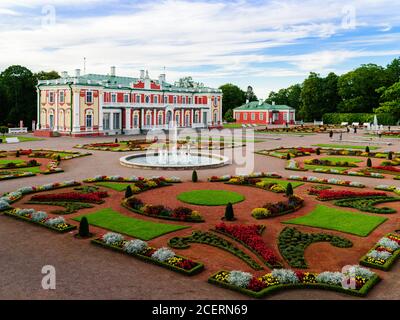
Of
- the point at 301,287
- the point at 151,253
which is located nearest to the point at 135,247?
the point at 151,253

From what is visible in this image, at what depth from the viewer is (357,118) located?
300ft

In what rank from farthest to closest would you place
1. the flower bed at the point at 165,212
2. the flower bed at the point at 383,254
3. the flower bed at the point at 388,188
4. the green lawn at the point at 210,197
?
1. the flower bed at the point at 388,188
2. the green lawn at the point at 210,197
3. the flower bed at the point at 165,212
4. the flower bed at the point at 383,254

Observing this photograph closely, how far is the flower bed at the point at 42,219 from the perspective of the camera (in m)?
14.9

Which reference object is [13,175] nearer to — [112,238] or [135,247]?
[112,238]

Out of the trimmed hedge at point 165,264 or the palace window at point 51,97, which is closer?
the trimmed hedge at point 165,264

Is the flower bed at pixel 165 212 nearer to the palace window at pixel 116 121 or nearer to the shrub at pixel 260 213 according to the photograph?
the shrub at pixel 260 213

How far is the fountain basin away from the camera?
2881 cm

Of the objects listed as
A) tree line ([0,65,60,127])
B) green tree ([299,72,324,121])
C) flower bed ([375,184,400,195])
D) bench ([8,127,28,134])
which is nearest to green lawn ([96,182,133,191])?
flower bed ([375,184,400,195])

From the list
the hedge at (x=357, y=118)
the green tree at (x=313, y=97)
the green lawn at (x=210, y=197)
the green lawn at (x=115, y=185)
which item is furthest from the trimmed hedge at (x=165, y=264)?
the green tree at (x=313, y=97)

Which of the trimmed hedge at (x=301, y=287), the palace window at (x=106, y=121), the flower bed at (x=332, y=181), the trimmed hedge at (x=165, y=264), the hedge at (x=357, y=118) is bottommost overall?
the trimmed hedge at (x=301, y=287)

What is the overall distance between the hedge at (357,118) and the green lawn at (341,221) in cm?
7454

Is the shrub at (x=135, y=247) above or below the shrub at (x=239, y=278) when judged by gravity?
above

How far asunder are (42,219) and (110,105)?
46.9 m

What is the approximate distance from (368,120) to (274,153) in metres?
58.8
